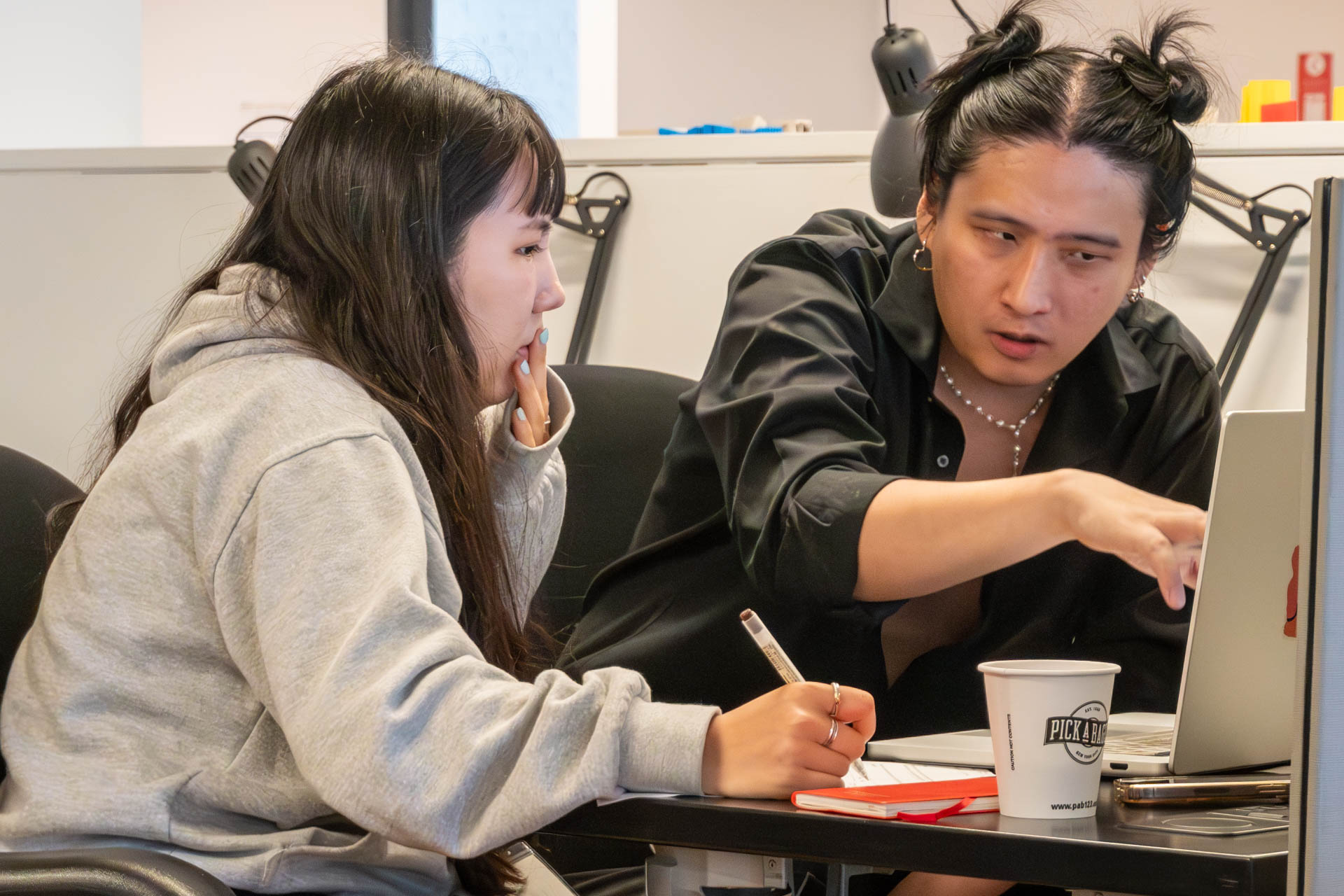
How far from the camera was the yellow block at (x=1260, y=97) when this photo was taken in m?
1.97

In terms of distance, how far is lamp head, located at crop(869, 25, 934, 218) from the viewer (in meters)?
1.60

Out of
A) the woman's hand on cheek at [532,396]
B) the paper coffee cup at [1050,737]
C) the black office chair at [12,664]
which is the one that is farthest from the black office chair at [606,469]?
the paper coffee cup at [1050,737]

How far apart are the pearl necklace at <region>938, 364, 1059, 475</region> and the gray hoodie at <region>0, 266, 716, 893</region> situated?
0.60 meters

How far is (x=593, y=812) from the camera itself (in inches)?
29.5

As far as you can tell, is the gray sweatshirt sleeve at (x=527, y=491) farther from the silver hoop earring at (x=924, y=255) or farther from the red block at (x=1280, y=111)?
the red block at (x=1280, y=111)

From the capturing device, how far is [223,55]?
4.41 metres

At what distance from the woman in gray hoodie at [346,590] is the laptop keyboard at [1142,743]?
0.18 meters

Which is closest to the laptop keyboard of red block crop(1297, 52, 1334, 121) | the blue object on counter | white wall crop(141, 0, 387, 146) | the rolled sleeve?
the rolled sleeve

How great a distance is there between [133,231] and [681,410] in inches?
49.6

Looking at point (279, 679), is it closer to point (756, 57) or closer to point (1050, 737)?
point (1050, 737)

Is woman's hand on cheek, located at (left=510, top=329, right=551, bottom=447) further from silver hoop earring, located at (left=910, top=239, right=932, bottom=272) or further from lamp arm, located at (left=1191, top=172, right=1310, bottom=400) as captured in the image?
lamp arm, located at (left=1191, top=172, right=1310, bottom=400)

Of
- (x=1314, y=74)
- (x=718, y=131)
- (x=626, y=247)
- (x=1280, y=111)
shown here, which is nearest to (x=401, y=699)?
(x=626, y=247)

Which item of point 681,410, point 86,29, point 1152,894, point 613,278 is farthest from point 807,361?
point 86,29

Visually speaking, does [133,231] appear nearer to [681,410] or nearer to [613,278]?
[613,278]
